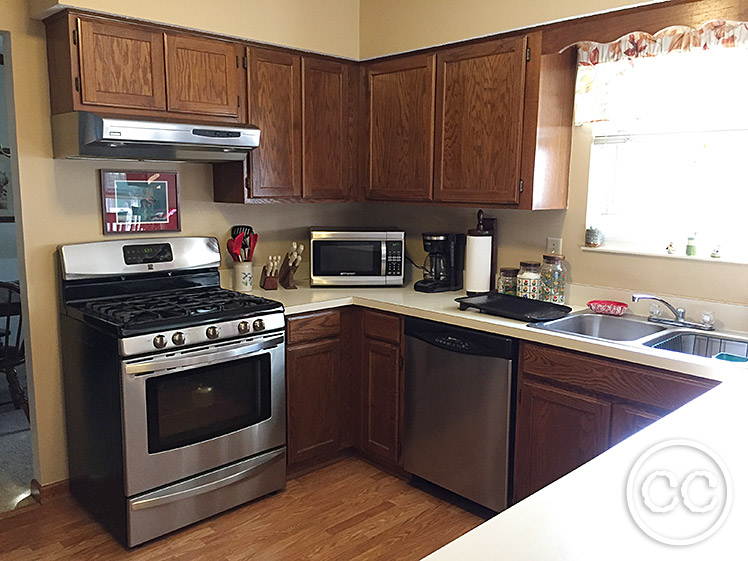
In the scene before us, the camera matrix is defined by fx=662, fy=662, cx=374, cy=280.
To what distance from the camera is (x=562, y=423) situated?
8.31ft

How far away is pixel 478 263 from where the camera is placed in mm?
3197

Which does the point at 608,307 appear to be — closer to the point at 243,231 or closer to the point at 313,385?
the point at 313,385

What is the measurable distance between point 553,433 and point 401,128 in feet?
5.60

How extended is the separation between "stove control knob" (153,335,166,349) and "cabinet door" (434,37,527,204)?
4.87 feet

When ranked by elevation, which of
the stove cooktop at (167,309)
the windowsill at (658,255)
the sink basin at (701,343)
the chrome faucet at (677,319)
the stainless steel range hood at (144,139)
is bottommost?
the sink basin at (701,343)

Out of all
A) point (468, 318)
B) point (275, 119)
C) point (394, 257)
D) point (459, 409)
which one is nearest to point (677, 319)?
point (468, 318)

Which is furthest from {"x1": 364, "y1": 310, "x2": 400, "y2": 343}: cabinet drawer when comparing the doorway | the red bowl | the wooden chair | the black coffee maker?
the wooden chair

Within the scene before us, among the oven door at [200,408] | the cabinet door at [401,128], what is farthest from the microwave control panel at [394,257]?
the oven door at [200,408]

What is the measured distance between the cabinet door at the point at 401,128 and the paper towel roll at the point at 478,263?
34 cm

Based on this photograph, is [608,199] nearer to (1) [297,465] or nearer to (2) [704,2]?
(2) [704,2]

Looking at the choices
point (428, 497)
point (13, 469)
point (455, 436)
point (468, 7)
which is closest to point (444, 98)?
point (468, 7)

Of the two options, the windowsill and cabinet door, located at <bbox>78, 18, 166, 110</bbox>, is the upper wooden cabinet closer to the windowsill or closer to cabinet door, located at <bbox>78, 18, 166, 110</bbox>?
cabinet door, located at <bbox>78, 18, 166, 110</bbox>

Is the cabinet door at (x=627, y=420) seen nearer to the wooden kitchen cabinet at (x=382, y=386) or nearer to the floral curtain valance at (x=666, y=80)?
the wooden kitchen cabinet at (x=382, y=386)

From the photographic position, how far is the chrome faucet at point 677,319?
2.61 metres
